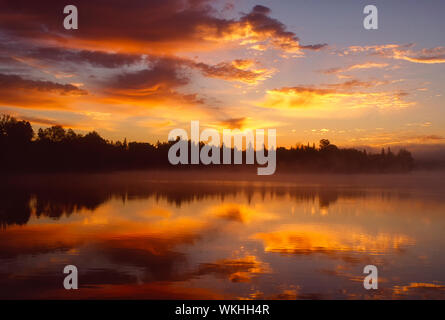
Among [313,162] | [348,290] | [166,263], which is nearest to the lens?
[348,290]

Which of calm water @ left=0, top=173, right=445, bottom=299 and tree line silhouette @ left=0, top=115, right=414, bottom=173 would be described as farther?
tree line silhouette @ left=0, top=115, right=414, bottom=173

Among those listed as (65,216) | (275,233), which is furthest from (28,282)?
(65,216)

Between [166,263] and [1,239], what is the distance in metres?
9.83

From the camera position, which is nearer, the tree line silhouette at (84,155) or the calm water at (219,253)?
the calm water at (219,253)

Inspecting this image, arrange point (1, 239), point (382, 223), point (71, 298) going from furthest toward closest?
point (382, 223)
point (1, 239)
point (71, 298)

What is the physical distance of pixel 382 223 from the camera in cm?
2875

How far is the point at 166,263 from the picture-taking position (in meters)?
16.7

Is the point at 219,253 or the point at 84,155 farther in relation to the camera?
the point at 84,155

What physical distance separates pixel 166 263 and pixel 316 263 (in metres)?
6.17

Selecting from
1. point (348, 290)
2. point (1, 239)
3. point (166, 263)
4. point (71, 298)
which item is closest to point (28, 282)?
point (71, 298)
